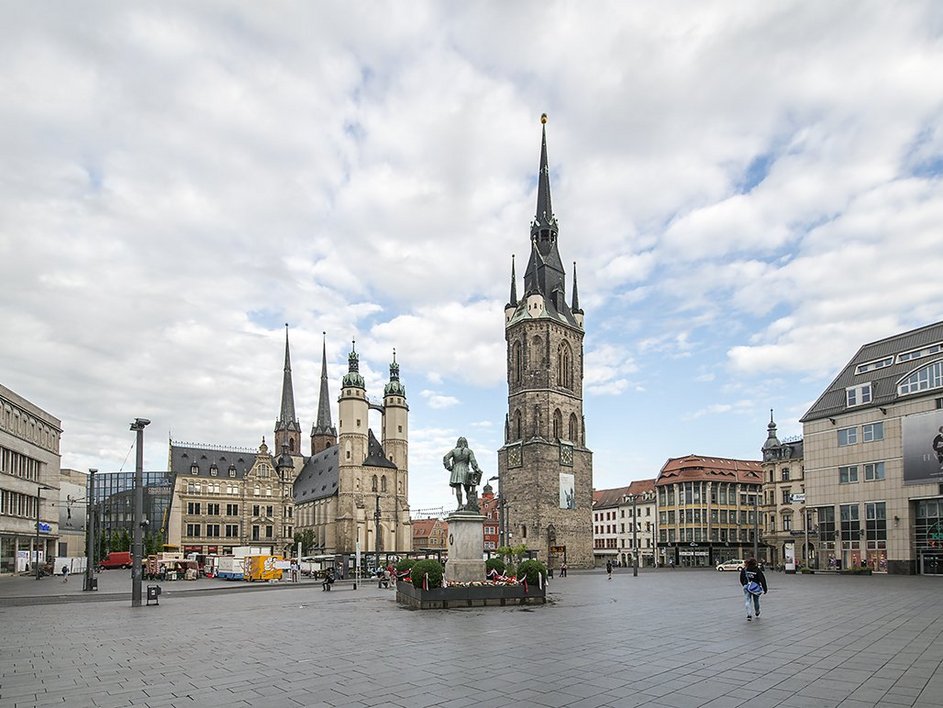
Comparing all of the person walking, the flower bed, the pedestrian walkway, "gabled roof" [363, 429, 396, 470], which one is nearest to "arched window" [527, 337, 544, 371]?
"gabled roof" [363, 429, 396, 470]

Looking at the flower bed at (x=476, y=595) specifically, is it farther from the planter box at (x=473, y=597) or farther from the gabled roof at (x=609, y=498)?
the gabled roof at (x=609, y=498)

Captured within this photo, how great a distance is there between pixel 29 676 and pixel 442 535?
160 m

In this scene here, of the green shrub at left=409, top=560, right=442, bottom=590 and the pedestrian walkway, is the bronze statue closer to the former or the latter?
the green shrub at left=409, top=560, right=442, bottom=590

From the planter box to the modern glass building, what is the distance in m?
87.2

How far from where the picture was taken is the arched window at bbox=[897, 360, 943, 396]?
181ft

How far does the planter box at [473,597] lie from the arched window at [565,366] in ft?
241

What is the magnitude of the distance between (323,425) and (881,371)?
118991 millimetres

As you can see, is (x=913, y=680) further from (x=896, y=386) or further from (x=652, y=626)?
(x=896, y=386)

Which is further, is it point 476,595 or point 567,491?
point 567,491

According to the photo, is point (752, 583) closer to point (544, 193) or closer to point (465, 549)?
point (465, 549)

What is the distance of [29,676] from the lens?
1322 cm

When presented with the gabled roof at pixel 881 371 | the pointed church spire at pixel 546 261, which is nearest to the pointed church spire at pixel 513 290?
the pointed church spire at pixel 546 261

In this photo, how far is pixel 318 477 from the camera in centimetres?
14025

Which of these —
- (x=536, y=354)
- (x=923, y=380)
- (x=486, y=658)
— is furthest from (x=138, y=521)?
(x=536, y=354)
